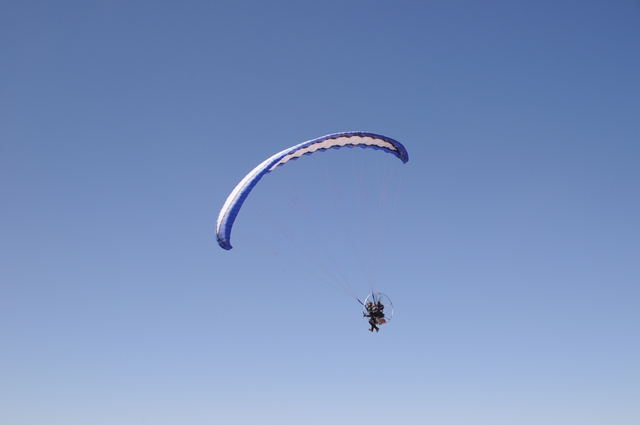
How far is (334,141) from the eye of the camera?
23984 mm

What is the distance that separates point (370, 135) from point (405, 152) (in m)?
2.68

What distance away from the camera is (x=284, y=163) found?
23.7 m

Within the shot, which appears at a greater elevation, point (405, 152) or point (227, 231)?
point (405, 152)

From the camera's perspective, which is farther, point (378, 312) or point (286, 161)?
point (378, 312)

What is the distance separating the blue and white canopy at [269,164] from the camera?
23.1 meters

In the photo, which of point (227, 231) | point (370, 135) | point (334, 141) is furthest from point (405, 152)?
point (227, 231)

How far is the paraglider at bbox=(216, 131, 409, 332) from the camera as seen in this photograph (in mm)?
23092

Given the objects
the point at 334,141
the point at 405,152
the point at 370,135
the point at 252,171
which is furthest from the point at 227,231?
the point at 405,152

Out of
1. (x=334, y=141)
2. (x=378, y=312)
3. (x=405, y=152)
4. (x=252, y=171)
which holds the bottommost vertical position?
(x=378, y=312)

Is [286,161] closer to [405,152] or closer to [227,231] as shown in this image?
[227,231]

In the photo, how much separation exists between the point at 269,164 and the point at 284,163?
73 centimetres

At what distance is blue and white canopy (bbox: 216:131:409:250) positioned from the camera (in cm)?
2306

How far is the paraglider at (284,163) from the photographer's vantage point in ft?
75.8

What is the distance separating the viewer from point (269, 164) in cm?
2330
